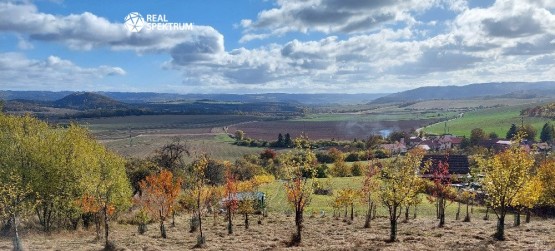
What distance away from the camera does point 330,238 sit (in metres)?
50.0

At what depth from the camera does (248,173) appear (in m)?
131

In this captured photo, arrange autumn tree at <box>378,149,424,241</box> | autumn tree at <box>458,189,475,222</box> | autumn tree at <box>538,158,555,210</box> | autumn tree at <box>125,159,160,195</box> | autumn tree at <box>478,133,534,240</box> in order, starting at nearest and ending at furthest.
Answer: autumn tree at <box>478,133,534,240</box> → autumn tree at <box>378,149,424,241</box> → autumn tree at <box>458,189,475,222</box> → autumn tree at <box>538,158,555,210</box> → autumn tree at <box>125,159,160,195</box>

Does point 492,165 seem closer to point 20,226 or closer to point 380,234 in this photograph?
point 380,234

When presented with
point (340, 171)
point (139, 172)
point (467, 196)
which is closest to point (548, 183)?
point (467, 196)

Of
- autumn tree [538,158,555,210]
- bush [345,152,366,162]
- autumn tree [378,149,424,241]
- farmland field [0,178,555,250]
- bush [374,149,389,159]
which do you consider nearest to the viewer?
farmland field [0,178,555,250]

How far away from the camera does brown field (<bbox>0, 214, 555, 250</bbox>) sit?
4131cm

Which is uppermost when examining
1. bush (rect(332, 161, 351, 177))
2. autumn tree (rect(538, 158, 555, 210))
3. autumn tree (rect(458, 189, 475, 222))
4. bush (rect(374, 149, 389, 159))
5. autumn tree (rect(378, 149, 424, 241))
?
autumn tree (rect(378, 149, 424, 241))

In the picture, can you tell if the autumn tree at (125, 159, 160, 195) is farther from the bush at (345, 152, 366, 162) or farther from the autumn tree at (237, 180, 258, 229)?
the bush at (345, 152, 366, 162)

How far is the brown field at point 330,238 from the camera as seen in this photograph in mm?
41312

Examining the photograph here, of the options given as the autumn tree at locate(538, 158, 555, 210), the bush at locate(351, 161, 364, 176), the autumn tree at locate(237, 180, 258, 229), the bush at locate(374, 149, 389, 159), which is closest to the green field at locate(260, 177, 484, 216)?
the autumn tree at locate(237, 180, 258, 229)

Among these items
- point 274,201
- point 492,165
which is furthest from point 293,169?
point 274,201

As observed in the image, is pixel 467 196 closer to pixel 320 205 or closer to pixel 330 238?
pixel 330 238

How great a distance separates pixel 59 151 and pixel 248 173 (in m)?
77.9

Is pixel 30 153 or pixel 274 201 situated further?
pixel 274 201
